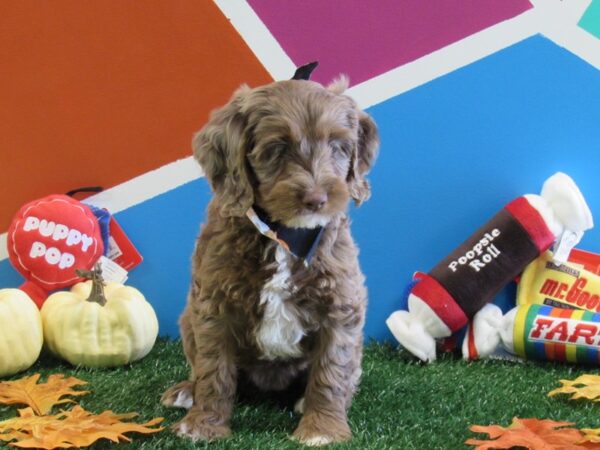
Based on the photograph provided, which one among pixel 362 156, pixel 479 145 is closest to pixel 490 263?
pixel 479 145

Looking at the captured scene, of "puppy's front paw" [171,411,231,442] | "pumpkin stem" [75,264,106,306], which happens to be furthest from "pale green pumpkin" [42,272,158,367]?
"puppy's front paw" [171,411,231,442]

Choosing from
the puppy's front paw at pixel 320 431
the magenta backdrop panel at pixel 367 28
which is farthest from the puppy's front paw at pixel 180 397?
the magenta backdrop panel at pixel 367 28

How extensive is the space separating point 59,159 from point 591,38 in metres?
2.53

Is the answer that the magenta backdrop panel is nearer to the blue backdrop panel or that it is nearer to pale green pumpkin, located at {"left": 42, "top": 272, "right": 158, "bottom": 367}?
the blue backdrop panel

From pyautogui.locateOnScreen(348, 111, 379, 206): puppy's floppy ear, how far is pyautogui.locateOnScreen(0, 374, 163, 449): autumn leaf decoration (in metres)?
0.99

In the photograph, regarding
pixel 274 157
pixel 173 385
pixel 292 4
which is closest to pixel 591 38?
pixel 292 4

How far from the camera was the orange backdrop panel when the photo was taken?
3672 millimetres

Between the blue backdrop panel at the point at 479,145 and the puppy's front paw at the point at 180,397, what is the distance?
1247 millimetres

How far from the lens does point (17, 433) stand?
96.0 inches

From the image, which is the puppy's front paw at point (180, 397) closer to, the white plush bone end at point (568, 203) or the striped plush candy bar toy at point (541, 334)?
the striped plush candy bar toy at point (541, 334)

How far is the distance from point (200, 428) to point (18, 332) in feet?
3.69

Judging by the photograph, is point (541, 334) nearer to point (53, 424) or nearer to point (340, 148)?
point (340, 148)

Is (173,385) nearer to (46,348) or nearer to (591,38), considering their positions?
(46,348)

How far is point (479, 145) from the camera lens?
365cm
